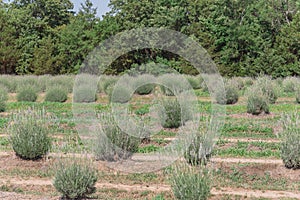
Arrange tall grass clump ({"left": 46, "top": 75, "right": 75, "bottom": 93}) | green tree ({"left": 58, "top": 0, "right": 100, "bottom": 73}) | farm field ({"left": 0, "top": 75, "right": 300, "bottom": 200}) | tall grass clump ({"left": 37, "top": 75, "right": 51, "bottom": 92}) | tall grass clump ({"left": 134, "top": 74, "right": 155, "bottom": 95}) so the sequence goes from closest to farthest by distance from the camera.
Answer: farm field ({"left": 0, "top": 75, "right": 300, "bottom": 200}) → tall grass clump ({"left": 134, "top": 74, "right": 155, "bottom": 95}) → tall grass clump ({"left": 46, "top": 75, "right": 75, "bottom": 93}) → tall grass clump ({"left": 37, "top": 75, "right": 51, "bottom": 92}) → green tree ({"left": 58, "top": 0, "right": 100, "bottom": 73})

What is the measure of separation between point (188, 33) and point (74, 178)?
3077cm

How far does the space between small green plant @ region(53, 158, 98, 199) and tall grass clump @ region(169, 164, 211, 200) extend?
1354 millimetres

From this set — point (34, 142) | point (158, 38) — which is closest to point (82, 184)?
point (34, 142)

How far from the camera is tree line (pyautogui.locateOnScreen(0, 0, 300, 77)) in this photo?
3662cm

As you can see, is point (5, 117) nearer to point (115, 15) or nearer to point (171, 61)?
point (171, 61)

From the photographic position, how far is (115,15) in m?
37.8

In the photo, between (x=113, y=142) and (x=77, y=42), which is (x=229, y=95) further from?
(x=77, y=42)

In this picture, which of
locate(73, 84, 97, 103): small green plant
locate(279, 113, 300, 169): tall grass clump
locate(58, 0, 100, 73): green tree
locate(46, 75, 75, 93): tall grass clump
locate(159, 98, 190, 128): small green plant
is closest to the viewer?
locate(279, 113, 300, 169): tall grass clump

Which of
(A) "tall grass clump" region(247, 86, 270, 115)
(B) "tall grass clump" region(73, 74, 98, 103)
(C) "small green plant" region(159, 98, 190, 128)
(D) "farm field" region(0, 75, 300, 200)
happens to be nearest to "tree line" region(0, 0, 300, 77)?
(B) "tall grass clump" region(73, 74, 98, 103)

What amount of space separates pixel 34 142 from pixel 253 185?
4462 mm

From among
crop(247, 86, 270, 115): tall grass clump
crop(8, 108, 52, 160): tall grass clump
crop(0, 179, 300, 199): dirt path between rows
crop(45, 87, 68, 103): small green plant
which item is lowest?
crop(0, 179, 300, 199): dirt path between rows

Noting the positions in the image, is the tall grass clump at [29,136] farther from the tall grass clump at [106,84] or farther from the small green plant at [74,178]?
the tall grass clump at [106,84]

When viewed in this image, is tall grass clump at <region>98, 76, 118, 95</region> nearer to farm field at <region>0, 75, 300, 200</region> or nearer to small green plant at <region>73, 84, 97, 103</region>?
small green plant at <region>73, 84, 97, 103</region>

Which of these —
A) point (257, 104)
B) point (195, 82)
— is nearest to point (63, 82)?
point (195, 82)
